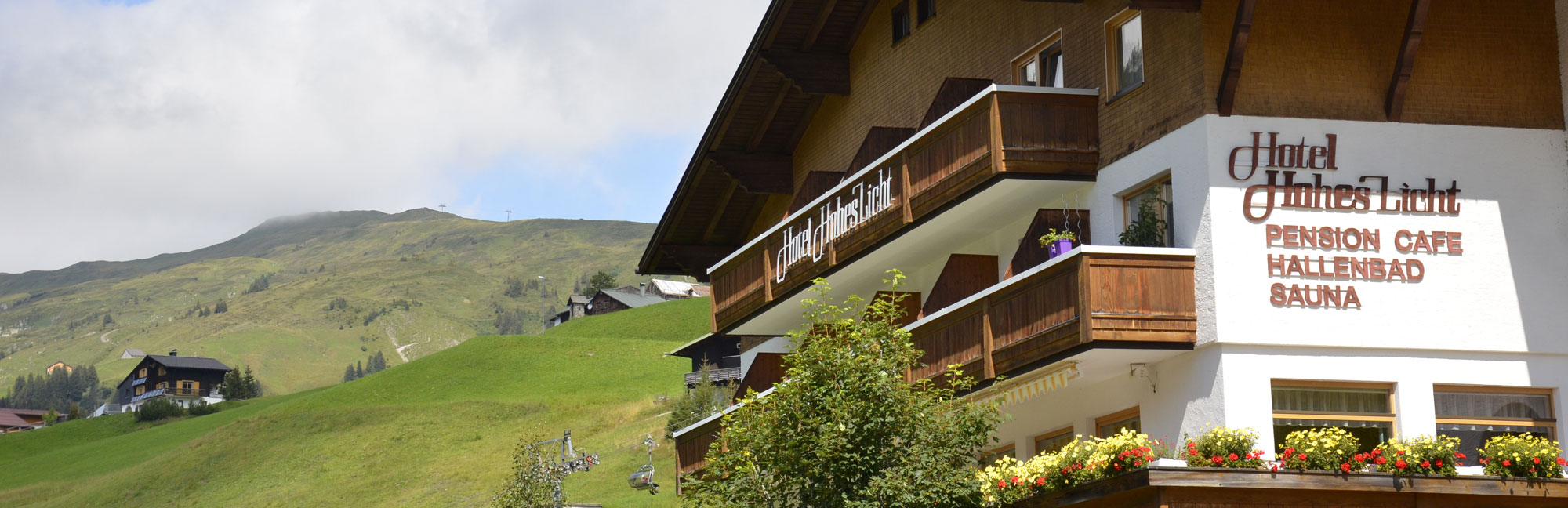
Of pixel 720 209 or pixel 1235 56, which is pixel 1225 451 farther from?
pixel 720 209

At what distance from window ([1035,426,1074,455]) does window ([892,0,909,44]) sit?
8371mm

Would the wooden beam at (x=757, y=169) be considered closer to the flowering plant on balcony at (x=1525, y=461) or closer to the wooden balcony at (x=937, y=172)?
the wooden balcony at (x=937, y=172)

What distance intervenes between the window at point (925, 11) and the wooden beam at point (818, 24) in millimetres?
1747

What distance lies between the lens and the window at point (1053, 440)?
24188 mm

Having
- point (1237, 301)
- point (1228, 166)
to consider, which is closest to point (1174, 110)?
point (1228, 166)

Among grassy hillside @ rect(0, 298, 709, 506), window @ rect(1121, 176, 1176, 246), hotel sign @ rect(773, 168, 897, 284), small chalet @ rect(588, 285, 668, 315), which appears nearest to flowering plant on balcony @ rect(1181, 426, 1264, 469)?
window @ rect(1121, 176, 1176, 246)

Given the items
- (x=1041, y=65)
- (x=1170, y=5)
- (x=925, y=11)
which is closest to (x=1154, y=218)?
(x=1170, y=5)

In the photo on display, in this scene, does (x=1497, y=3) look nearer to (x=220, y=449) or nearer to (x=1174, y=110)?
(x=1174, y=110)

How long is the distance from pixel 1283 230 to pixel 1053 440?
230 inches

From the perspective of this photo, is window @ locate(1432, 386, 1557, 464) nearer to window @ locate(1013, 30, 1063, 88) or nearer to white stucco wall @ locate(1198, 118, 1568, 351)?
white stucco wall @ locate(1198, 118, 1568, 351)

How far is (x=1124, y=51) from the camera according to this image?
74.4ft

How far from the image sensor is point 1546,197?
69.9ft

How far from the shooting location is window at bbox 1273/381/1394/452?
20.1m

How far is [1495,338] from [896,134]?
10935mm
